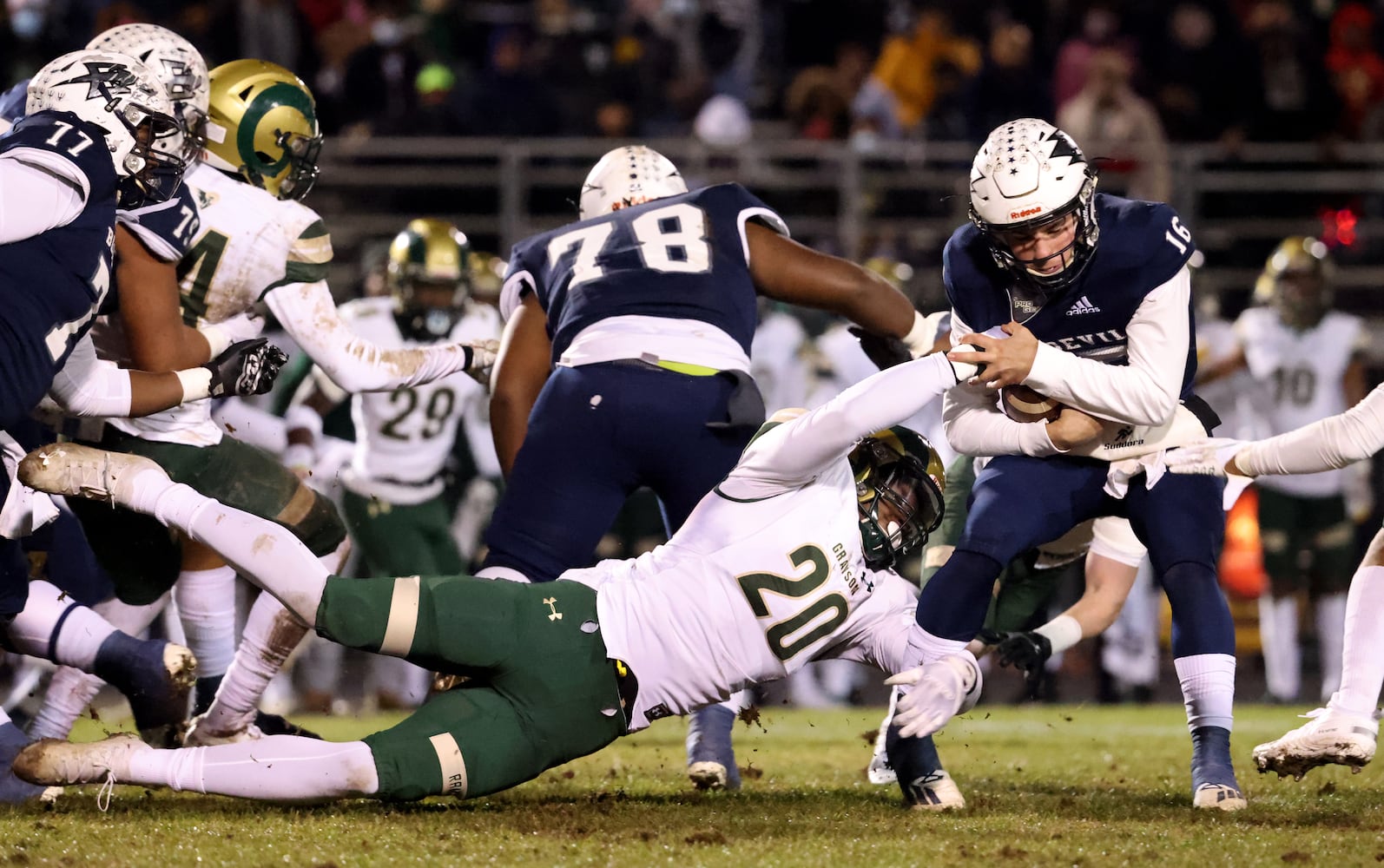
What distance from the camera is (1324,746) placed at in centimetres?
457

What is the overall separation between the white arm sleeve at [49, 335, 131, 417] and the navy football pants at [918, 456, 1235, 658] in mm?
2258

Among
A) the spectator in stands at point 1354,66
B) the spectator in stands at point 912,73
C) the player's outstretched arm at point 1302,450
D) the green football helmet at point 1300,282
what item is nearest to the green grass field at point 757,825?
the player's outstretched arm at point 1302,450

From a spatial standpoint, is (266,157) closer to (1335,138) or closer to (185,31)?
(185,31)

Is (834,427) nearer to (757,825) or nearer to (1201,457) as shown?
(757,825)

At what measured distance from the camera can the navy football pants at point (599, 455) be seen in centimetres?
496

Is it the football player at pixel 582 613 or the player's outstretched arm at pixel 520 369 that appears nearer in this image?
the football player at pixel 582 613

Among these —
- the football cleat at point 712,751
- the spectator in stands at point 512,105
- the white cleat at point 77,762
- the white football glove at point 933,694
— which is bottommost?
the football cleat at point 712,751

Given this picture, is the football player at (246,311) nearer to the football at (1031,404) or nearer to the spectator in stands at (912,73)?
the football at (1031,404)

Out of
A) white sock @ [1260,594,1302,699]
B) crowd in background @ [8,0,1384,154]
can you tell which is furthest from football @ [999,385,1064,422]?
crowd in background @ [8,0,1384,154]

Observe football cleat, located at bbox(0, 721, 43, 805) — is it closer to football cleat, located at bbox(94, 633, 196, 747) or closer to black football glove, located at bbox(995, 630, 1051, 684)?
football cleat, located at bbox(94, 633, 196, 747)

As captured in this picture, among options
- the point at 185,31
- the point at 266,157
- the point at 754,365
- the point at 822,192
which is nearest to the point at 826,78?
the point at 822,192

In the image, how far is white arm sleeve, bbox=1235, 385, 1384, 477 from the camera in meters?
4.74

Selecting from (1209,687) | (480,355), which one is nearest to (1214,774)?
(1209,687)

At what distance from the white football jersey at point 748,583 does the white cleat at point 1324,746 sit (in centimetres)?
122
